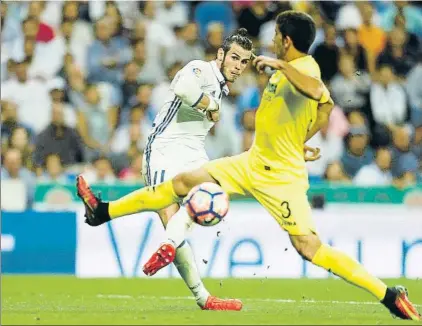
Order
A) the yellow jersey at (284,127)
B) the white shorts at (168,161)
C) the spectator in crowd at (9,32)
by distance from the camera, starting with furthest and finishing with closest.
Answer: the spectator in crowd at (9,32), the white shorts at (168,161), the yellow jersey at (284,127)

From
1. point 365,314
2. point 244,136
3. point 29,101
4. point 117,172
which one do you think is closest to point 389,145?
point 244,136

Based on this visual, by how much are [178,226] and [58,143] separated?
7.60 meters

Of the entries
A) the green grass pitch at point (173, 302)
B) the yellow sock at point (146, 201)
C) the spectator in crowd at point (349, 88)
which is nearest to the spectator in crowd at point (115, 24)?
the spectator in crowd at point (349, 88)

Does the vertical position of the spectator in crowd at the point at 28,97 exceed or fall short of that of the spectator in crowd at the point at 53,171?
it exceeds it

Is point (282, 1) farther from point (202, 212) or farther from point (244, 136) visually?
point (202, 212)

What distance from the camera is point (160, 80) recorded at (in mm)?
18844

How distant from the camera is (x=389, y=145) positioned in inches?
720

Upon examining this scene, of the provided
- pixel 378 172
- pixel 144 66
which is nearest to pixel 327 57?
pixel 378 172

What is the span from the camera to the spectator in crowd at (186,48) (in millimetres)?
18984

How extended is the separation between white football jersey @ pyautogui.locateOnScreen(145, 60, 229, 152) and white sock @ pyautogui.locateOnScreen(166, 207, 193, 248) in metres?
1.15

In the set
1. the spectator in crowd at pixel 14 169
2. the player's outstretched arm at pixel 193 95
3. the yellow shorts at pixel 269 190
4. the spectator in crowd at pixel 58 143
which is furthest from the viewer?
the spectator in crowd at pixel 58 143

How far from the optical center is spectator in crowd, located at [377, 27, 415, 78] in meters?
19.5

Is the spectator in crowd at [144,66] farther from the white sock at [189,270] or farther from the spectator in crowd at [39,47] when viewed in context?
the white sock at [189,270]

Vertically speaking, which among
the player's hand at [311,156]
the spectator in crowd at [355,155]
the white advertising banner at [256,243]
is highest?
the player's hand at [311,156]
